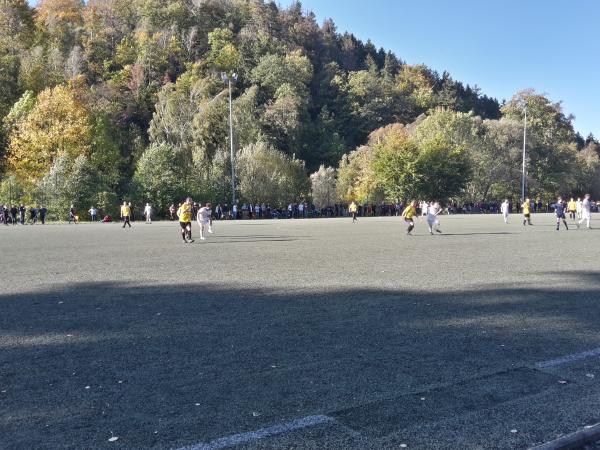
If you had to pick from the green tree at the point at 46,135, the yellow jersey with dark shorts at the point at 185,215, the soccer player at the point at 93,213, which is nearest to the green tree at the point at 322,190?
the green tree at the point at 46,135

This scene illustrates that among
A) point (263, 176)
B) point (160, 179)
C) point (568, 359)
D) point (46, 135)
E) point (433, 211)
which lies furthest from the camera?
point (263, 176)

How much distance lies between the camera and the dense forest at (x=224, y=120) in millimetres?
53250

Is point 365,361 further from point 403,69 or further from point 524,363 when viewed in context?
point 403,69

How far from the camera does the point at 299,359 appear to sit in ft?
18.4

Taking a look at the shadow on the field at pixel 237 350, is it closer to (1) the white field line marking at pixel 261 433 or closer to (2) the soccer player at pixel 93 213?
(1) the white field line marking at pixel 261 433

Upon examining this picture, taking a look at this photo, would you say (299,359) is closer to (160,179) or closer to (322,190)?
(160,179)

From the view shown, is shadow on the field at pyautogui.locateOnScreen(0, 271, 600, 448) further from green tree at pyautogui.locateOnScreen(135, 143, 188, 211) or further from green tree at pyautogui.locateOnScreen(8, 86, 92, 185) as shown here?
green tree at pyautogui.locateOnScreen(8, 86, 92, 185)

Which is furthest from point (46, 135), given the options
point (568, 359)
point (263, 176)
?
point (568, 359)

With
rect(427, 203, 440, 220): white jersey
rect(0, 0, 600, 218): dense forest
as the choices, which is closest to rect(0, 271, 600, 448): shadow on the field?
rect(427, 203, 440, 220): white jersey

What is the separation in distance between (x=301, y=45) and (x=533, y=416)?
122 metres

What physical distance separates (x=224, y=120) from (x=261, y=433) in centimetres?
6190

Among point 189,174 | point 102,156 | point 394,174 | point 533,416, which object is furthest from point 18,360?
point 394,174

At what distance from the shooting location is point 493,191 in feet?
252

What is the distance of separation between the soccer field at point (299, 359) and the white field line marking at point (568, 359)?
20mm
